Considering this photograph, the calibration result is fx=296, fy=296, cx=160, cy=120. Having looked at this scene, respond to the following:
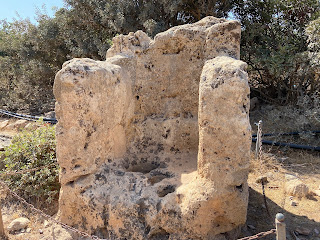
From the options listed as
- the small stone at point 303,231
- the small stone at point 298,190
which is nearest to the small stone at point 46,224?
the small stone at point 303,231

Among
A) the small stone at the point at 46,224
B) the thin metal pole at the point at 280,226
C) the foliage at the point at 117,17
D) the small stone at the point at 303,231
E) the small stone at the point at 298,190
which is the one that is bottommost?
the small stone at the point at 46,224

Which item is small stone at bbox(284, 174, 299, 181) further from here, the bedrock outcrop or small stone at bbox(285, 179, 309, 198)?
the bedrock outcrop

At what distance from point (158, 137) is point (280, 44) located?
16.5 feet

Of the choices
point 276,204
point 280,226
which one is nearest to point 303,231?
point 276,204

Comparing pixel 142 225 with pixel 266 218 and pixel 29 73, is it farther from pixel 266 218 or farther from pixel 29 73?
pixel 29 73

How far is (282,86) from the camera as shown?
27.1ft

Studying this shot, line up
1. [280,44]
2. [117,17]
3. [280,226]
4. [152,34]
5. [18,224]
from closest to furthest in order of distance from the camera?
[280,226], [18,224], [280,44], [152,34], [117,17]

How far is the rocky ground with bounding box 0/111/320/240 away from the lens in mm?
3709

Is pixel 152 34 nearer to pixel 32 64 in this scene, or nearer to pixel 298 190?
pixel 32 64

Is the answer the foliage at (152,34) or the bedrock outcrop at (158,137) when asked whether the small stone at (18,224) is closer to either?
the bedrock outcrop at (158,137)

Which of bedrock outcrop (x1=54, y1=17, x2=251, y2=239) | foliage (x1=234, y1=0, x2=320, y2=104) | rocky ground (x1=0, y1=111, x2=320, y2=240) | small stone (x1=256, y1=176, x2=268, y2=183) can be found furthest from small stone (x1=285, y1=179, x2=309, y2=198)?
foliage (x1=234, y1=0, x2=320, y2=104)

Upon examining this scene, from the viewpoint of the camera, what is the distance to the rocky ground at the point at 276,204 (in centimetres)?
371

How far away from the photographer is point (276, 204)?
4.29 m

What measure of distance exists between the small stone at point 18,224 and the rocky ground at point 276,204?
0.02 m
